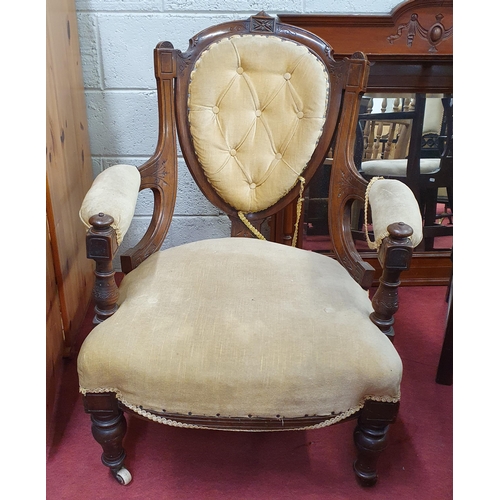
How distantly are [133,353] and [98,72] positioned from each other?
1161 mm

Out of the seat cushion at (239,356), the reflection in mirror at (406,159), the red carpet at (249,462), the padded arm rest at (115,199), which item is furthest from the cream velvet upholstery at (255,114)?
the red carpet at (249,462)

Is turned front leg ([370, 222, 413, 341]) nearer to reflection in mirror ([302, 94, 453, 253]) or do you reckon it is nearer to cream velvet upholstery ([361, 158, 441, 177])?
reflection in mirror ([302, 94, 453, 253])

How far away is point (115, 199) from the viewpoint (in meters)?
0.91

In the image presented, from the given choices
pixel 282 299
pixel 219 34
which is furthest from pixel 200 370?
pixel 219 34

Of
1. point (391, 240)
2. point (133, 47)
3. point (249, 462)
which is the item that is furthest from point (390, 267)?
point (133, 47)

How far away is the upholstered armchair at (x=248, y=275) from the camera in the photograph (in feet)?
2.79

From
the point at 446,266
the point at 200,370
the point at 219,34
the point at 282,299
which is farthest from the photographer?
the point at 446,266

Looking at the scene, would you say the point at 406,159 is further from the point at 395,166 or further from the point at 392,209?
the point at 392,209

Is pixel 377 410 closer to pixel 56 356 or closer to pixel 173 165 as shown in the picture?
pixel 173 165

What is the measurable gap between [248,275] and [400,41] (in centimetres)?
105

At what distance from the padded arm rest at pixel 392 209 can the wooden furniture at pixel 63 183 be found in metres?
0.86

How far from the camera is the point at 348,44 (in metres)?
1.55

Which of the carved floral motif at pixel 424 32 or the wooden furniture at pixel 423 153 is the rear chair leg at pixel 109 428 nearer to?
the wooden furniture at pixel 423 153

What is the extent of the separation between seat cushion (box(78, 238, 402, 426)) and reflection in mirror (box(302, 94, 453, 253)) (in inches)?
35.0
